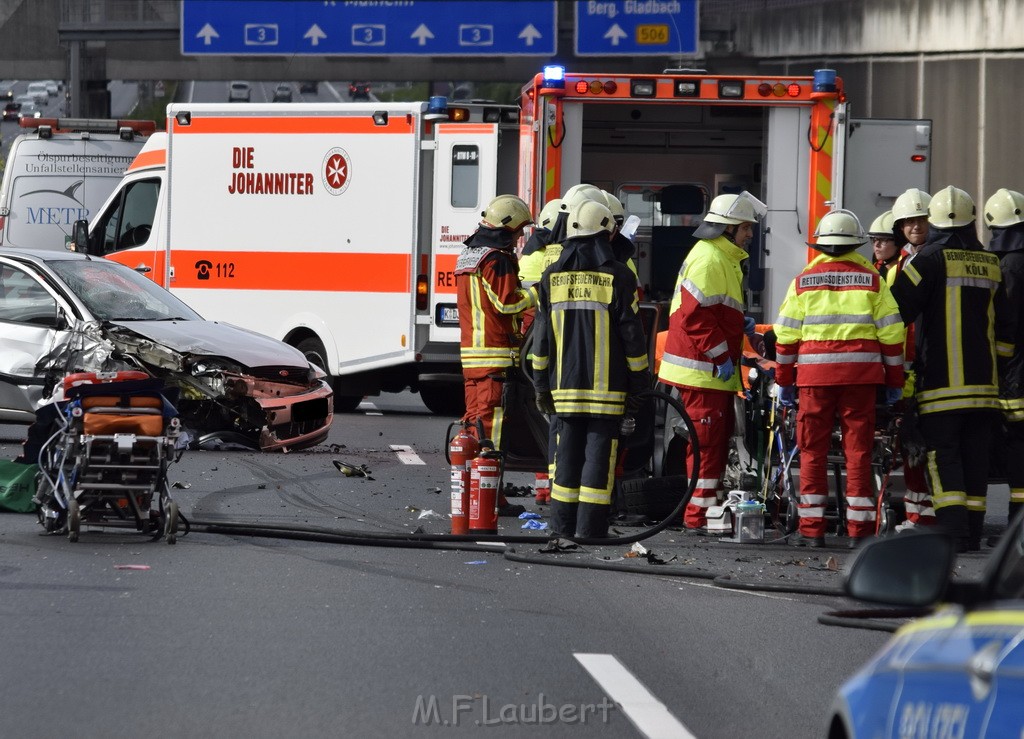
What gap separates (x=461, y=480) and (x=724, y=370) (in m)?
1.59

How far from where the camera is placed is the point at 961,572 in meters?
8.68

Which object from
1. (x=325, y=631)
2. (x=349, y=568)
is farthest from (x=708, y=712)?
(x=349, y=568)

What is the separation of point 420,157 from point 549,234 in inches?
210

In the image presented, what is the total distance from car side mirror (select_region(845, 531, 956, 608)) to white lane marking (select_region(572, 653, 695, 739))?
2.33 meters

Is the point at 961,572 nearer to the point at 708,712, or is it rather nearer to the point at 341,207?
the point at 708,712

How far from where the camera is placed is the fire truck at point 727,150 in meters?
12.6

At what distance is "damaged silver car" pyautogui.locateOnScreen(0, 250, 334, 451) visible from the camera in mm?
12812

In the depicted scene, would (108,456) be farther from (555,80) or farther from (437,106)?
(437,106)

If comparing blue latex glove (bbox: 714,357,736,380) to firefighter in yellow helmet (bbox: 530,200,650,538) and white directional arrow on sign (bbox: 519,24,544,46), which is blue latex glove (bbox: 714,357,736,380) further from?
white directional arrow on sign (bbox: 519,24,544,46)

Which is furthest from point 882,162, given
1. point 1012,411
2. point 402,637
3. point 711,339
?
point 402,637

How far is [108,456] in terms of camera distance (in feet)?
29.4

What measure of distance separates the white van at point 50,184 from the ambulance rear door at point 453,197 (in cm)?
794

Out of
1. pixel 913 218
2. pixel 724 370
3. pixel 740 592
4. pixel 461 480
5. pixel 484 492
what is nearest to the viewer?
pixel 740 592
